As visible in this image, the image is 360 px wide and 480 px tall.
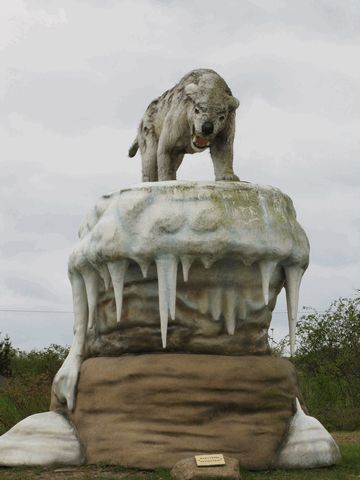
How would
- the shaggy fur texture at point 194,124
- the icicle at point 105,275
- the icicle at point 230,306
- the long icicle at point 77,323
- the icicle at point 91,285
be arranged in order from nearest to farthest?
the icicle at point 230,306 < the icicle at point 105,275 < the icicle at point 91,285 < the long icicle at point 77,323 < the shaggy fur texture at point 194,124

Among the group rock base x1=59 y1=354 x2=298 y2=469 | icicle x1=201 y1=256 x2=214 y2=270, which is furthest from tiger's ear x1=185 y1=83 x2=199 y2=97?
rock base x1=59 y1=354 x2=298 y2=469

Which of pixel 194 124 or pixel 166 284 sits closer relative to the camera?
pixel 166 284

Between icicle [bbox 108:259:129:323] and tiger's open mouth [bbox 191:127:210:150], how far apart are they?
1.37m

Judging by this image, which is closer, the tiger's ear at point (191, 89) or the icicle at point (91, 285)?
the icicle at point (91, 285)

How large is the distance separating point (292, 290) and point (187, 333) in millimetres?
824

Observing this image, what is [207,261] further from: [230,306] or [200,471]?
[200,471]

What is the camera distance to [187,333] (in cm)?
568

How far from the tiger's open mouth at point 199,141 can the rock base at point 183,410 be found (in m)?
1.78

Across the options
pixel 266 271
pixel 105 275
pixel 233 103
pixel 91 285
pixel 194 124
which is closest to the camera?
pixel 266 271

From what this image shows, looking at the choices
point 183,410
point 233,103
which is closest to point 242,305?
point 183,410

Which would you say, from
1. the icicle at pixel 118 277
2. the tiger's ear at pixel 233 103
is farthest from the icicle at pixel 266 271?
the tiger's ear at pixel 233 103

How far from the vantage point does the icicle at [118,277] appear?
5.55 metres

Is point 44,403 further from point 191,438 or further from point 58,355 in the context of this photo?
point 58,355

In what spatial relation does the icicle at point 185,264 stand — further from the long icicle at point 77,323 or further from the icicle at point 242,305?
the long icicle at point 77,323
